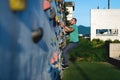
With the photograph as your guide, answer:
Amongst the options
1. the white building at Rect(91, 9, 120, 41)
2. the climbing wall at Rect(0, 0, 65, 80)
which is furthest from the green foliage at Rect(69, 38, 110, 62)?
the climbing wall at Rect(0, 0, 65, 80)

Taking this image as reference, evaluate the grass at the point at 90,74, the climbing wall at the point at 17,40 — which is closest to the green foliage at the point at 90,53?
the grass at the point at 90,74

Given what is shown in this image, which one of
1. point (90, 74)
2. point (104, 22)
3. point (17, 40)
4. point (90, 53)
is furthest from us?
point (104, 22)

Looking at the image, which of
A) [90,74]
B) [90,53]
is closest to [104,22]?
[90,53]

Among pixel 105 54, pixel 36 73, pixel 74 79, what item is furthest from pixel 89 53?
pixel 36 73

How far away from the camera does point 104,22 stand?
56.9 meters

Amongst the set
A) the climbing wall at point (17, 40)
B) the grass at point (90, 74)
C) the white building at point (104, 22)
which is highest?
the climbing wall at point (17, 40)

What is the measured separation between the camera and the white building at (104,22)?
56656mm

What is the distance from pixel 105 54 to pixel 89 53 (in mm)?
1320

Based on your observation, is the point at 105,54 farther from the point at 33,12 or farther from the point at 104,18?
the point at 33,12

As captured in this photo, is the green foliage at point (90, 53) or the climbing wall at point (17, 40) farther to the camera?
the green foliage at point (90, 53)

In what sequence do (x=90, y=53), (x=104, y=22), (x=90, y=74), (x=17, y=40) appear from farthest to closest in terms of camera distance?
(x=104, y=22) → (x=90, y=53) → (x=90, y=74) → (x=17, y=40)

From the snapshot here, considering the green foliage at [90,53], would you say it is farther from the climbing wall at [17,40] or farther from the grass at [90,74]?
the climbing wall at [17,40]

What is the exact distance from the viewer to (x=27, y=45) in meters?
2.63

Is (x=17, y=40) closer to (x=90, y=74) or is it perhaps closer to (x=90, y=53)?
(x=90, y=74)
